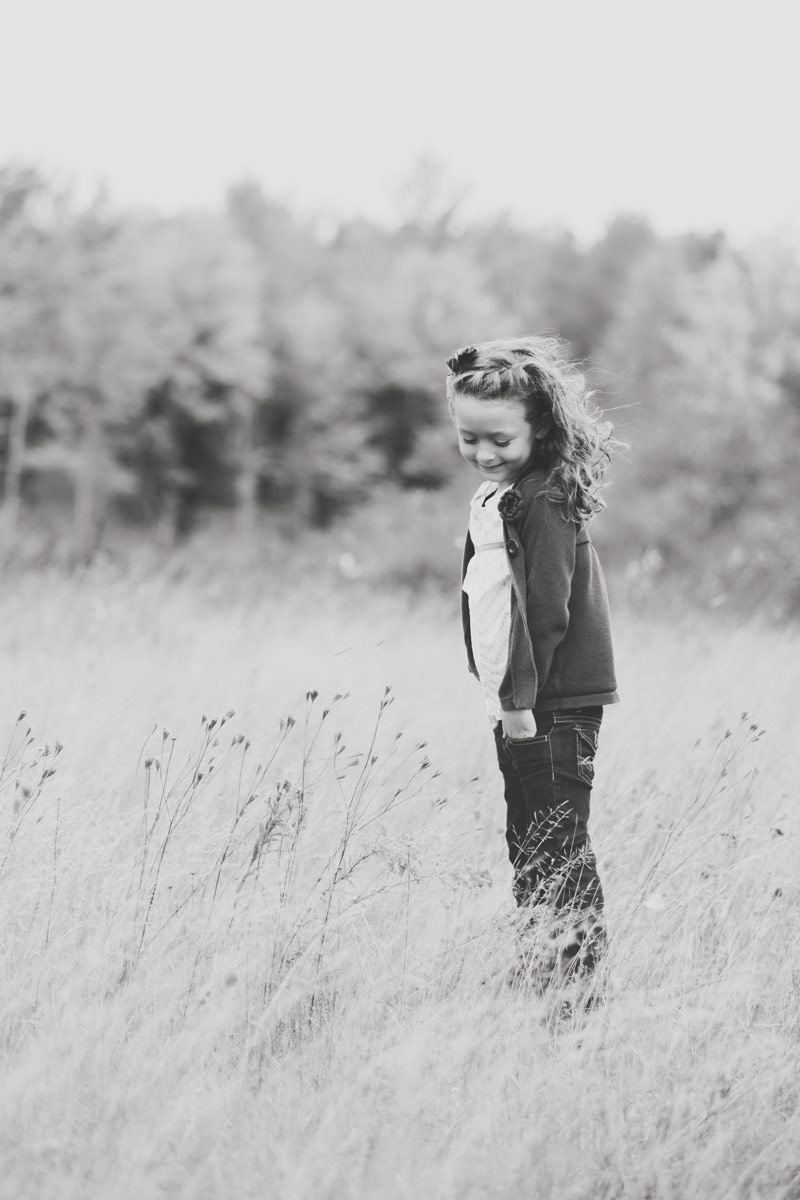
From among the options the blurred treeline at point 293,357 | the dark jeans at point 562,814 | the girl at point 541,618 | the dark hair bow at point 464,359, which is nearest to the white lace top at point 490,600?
the girl at point 541,618

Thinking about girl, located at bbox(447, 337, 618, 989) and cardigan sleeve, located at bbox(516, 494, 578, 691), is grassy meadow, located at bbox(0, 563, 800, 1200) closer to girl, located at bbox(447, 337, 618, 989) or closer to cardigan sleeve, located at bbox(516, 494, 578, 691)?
girl, located at bbox(447, 337, 618, 989)

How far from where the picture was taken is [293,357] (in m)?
34.4

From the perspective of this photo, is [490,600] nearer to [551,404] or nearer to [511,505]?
[511,505]

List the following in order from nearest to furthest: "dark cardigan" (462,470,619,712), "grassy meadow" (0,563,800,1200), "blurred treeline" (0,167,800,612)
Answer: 1. "grassy meadow" (0,563,800,1200)
2. "dark cardigan" (462,470,619,712)
3. "blurred treeline" (0,167,800,612)

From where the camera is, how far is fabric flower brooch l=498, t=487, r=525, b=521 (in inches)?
102

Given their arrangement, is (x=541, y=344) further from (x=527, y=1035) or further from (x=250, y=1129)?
(x=250, y=1129)

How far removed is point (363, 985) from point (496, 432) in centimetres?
140

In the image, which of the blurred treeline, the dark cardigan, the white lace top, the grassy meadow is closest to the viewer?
the grassy meadow

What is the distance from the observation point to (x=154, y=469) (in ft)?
109

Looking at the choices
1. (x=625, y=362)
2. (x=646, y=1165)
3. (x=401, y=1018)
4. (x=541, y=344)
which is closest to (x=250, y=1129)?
(x=401, y=1018)

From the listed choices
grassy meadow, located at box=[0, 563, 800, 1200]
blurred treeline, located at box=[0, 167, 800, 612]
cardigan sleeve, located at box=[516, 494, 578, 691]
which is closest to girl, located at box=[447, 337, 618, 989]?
cardigan sleeve, located at box=[516, 494, 578, 691]

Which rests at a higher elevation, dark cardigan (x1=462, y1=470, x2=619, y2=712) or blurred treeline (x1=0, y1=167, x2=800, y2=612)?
blurred treeline (x1=0, y1=167, x2=800, y2=612)

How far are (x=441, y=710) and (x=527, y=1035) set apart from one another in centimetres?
259

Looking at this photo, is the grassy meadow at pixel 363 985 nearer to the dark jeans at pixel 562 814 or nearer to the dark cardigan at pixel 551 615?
the dark jeans at pixel 562 814
